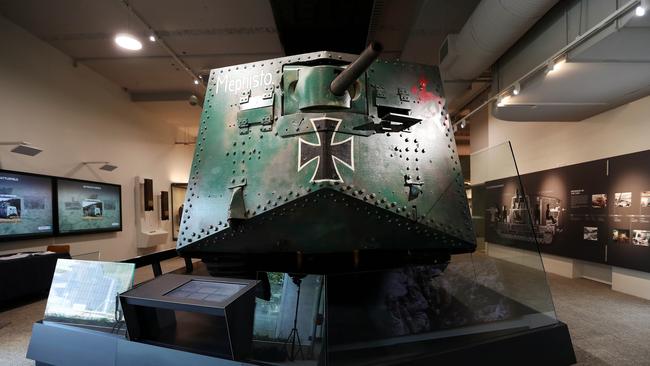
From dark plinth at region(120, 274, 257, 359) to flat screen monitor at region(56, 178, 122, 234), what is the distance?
5857 mm

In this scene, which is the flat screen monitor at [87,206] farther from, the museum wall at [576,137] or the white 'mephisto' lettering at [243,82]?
the museum wall at [576,137]

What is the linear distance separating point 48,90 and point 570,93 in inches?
346

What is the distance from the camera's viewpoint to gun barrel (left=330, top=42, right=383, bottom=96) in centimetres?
161

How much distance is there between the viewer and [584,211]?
6059 millimetres

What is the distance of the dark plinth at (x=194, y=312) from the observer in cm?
166

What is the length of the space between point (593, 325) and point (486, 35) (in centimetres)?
372

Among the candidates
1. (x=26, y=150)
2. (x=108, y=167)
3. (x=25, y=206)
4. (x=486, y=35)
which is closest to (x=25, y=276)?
(x=25, y=206)

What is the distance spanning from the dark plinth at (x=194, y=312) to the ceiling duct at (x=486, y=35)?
4.22 metres

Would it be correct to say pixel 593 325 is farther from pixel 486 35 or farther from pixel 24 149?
pixel 24 149

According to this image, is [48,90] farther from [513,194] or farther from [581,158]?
[581,158]

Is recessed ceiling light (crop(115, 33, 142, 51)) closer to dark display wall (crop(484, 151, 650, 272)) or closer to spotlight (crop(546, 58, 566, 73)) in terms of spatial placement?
dark display wall (crop(484, 151, 650, 272))

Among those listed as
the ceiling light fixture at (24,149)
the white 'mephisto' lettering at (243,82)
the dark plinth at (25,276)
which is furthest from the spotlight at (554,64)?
the dark plinth at (25,276)

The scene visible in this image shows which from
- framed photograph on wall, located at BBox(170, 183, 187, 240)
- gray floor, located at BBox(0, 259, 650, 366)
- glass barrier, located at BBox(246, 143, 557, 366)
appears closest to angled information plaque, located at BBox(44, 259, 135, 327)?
glass barrier, located at BBox(246, 143, 557, 366)

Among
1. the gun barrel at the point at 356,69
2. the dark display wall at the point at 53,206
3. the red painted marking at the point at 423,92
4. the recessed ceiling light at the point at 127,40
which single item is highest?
the recessed ceiling light at the point at 127,40
